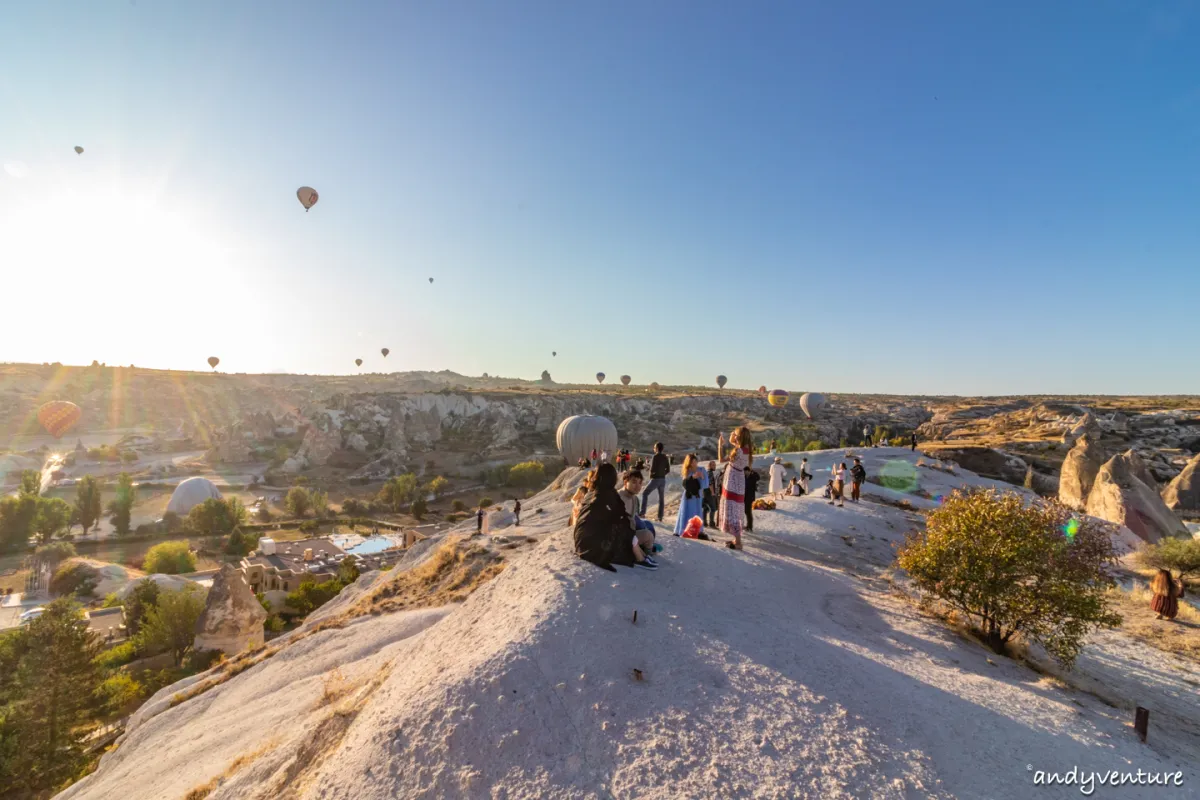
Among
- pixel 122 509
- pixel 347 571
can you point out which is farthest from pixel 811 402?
pixel 122 509

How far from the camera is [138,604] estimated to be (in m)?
26.1

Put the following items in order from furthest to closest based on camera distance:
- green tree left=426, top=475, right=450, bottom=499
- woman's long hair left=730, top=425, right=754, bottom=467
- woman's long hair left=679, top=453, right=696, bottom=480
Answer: green tree left=426, top=475, right=450, bottom=499 → woman's long hair left=679, top=453, right=696, bottom=480 → woman's long hair left=730, top=425, right=754, bottom=467

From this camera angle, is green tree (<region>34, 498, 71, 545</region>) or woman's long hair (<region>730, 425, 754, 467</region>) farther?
green tree (<region>34, 498, 71, 545</region>)

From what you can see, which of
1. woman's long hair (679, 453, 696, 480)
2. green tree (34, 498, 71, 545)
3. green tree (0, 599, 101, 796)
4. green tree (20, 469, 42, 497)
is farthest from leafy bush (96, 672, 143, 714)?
green tree (20, 469, 42, 497)

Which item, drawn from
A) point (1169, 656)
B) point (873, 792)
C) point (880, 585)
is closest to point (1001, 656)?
point (880, 585)

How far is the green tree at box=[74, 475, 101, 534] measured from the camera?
45.1 metres

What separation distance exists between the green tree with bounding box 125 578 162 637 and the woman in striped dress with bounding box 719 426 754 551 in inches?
1150

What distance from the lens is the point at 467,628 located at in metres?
6.28

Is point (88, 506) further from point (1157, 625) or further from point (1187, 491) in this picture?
point (1187, 491)

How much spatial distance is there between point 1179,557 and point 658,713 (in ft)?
52.3

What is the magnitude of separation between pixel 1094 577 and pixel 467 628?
809 cm

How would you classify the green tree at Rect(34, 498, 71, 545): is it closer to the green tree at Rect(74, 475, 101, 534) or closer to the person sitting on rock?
the green tree at Rect(74, 475, 101, 534)

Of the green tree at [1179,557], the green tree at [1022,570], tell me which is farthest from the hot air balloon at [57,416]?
the green tree at [1179,557]

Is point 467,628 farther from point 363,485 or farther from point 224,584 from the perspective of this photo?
point 363,485
